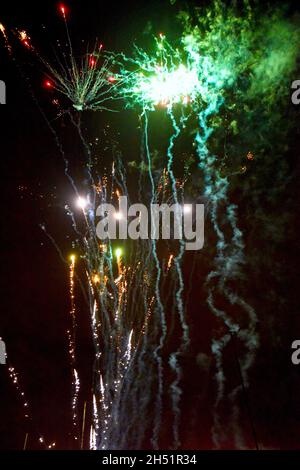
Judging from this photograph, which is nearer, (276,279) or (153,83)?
(153,83)

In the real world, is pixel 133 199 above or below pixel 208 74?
below

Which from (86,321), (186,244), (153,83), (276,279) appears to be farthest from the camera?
(86,321)

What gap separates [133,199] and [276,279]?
15.4ft

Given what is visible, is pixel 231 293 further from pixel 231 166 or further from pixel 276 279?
pixel 231 166

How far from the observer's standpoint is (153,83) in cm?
764

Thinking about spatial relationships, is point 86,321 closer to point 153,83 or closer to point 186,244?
point 186,244

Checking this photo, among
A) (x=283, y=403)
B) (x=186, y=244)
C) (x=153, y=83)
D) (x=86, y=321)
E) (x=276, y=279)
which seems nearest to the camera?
(x=153, y=83)

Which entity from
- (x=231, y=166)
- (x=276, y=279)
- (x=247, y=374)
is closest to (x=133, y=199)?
(x=231, y=166)

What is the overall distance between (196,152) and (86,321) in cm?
839

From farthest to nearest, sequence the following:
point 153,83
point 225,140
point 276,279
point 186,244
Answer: point 186,244
point 276,279
point 225,140
point 153,83

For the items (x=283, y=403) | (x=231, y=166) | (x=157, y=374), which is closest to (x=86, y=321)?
(x=157, y=374)

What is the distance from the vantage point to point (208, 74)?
25.6ft

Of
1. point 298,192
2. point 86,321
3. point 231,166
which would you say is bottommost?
point 86,321

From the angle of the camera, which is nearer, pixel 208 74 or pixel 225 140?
pixel 208 74
